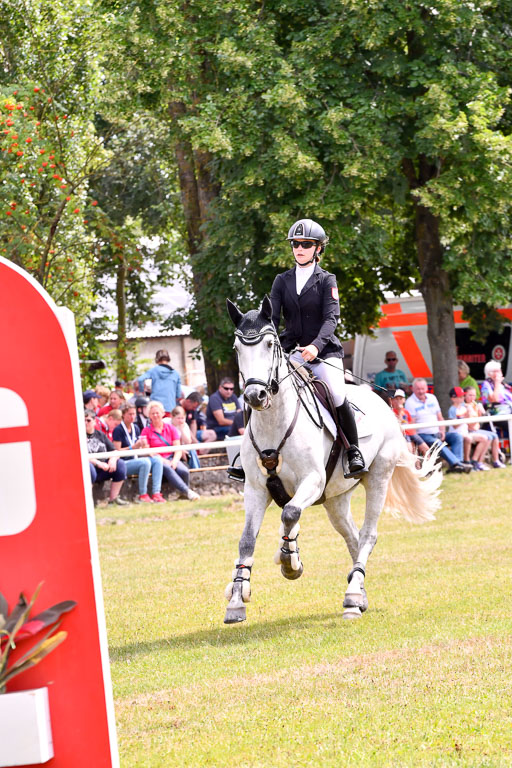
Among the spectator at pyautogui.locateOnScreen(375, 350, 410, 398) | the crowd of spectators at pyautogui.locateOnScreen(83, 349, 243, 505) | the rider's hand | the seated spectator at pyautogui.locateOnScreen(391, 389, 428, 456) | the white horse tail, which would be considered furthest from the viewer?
the spectator at pyautogui.locateOnScreen(375, 350, 410, 398)

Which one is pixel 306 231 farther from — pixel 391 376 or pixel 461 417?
pixel 391 376

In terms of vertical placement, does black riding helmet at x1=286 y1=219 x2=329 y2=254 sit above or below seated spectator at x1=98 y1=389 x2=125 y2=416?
above

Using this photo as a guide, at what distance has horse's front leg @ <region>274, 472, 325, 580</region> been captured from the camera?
8.04 m

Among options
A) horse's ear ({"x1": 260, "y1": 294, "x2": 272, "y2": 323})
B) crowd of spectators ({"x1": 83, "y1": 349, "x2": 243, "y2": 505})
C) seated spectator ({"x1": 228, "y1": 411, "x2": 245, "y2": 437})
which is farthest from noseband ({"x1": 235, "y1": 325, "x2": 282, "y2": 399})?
seated spectator ({"x1": 228, "y1": 411, "x2": 245, "y2": 437})

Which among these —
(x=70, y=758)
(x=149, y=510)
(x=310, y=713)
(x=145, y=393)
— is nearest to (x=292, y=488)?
(x=310, y=713)

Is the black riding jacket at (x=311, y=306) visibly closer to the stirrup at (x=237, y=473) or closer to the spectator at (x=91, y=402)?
the stirrup at (x=237, y=473)

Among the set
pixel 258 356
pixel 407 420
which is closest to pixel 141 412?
pixel 407 420

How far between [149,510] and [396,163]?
8.01m

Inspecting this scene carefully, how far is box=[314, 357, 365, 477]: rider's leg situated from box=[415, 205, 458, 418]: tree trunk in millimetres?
14259

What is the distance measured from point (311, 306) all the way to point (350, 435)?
1070 mm

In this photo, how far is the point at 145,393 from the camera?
74.2ft

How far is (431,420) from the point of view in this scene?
20.1 metres

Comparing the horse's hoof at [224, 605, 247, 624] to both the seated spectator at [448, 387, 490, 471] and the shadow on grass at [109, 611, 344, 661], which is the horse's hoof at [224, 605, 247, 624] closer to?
the shadow on grass at [109, 611, 344, 661]

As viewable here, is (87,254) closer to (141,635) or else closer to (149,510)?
(149,510)
